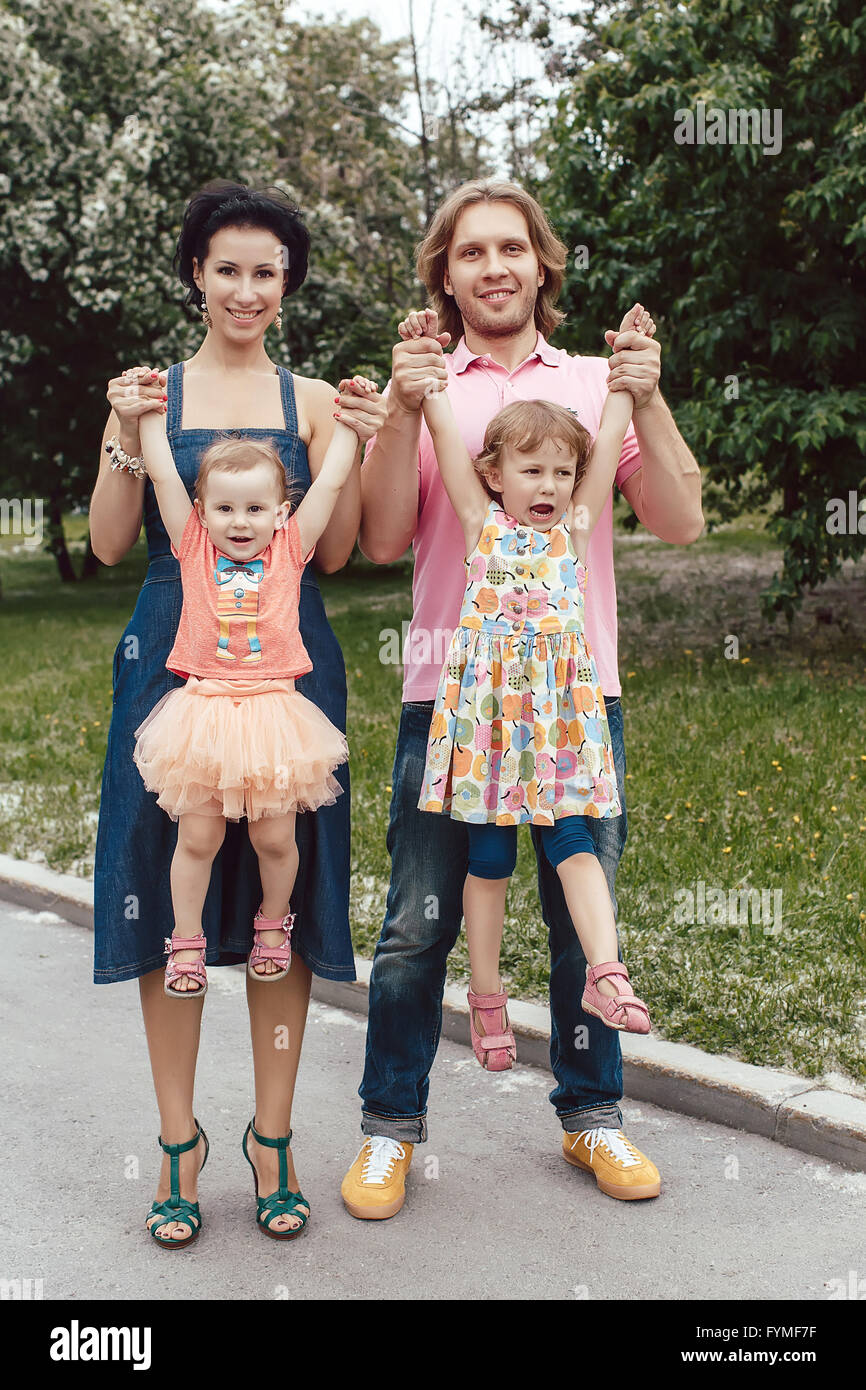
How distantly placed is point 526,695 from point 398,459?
608 millimetres

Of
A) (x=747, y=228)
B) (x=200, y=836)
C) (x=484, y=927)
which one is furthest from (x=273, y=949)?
(x=747, y=228)

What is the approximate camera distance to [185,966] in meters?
2.89

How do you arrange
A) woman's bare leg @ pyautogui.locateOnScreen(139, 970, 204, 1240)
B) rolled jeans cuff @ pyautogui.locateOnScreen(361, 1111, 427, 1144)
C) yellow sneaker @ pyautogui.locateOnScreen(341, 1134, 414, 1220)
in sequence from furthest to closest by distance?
rolled jeans cuff @ pyautogui.locateOnScreen(361, 1111, 427, 1144) → yellow sneaker @ pyautogui.locateOnScreen(341, 1134, 414, 1220) → woman's bare leg @ pyautogui.locateOnScreen(139, 970, 204, 1240)

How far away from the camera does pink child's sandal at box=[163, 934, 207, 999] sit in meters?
2.89

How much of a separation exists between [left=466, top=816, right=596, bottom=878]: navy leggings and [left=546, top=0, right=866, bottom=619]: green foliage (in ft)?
20.3

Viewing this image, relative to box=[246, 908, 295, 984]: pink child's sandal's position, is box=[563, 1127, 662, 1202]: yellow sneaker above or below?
below

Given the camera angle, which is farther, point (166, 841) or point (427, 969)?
point (427, 969)

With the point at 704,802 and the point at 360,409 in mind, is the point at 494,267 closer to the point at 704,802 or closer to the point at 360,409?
the point at 360,409

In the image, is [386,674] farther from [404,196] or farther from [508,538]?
[404,196]

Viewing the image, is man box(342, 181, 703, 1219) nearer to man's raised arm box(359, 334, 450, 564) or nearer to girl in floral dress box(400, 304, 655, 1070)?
man's raised arm box(359, 334, 450, 564)

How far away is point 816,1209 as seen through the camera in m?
3.29

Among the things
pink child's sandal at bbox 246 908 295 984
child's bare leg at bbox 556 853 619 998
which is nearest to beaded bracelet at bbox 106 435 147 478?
pink child's sandal at bbox 246 908 295 984

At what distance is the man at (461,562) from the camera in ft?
10.2

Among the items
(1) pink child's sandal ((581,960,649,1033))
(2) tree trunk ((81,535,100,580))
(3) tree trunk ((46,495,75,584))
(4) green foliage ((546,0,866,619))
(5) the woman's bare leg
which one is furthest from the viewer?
(2) tree trunk ((81,535,100,580))
